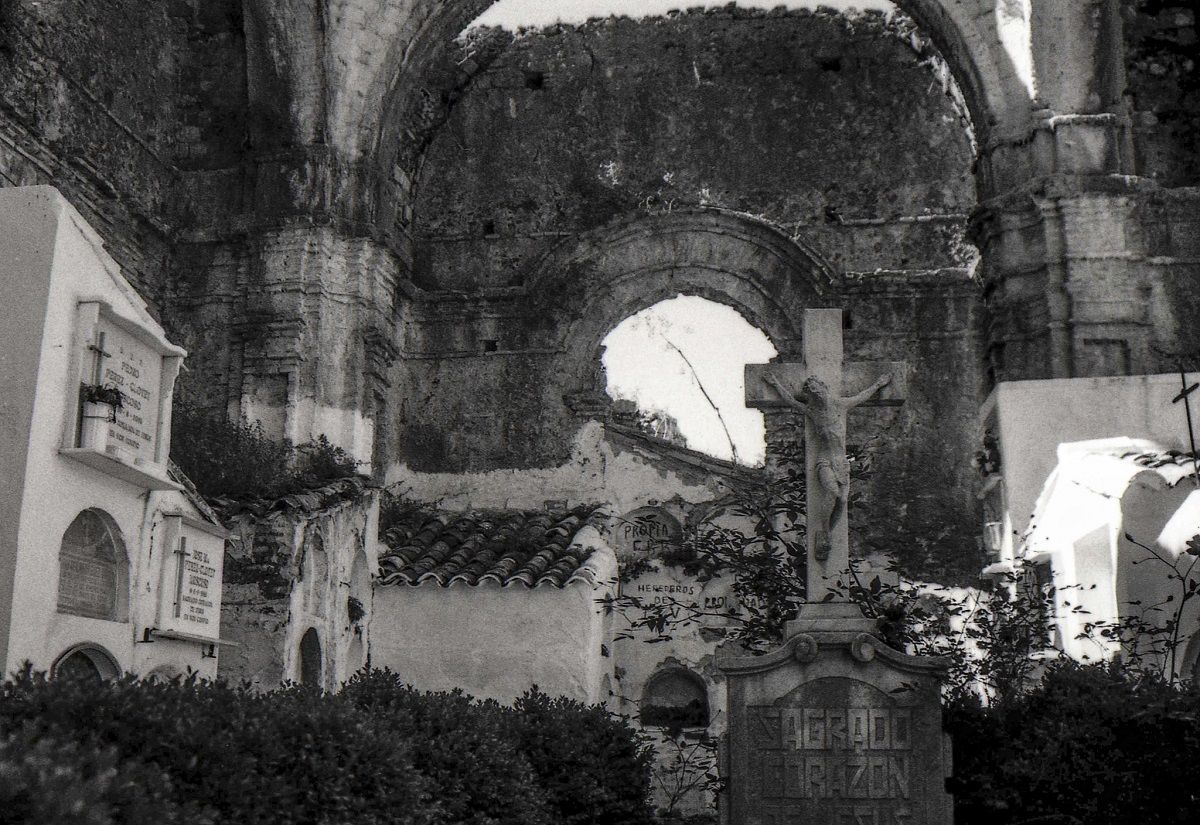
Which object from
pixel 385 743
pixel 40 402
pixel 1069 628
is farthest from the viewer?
pixel 1069 628

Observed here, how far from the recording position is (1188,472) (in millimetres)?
8062

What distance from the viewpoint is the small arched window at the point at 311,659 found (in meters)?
10.2

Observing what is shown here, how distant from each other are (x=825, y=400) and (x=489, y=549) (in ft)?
17.9

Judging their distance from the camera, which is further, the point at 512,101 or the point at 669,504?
the point at 512,101

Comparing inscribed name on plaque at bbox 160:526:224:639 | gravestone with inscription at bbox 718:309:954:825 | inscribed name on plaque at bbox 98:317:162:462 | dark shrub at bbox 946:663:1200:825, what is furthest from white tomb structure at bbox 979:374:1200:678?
inscribed name on plaque at bbox 98:317:162:462

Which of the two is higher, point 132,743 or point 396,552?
point 396,552

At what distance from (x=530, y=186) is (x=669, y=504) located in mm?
4166

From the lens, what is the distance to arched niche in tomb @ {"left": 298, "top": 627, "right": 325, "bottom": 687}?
33.7ft

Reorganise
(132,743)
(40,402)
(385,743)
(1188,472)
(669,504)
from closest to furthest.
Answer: (132,743) → (385,743) → (40,402) → (1188,472) → (669,504)

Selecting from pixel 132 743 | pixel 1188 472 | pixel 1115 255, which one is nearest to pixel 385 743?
pixel 132 743

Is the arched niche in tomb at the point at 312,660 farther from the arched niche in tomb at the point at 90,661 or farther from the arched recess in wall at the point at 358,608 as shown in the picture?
the arched niche in tomb at the point at 90,661

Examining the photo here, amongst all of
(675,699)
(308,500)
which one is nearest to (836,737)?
(308,500)

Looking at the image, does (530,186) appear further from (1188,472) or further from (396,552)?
(1188,472)

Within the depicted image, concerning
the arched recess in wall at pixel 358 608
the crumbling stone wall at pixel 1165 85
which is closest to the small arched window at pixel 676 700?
the arched recess in wall at pixel 358 608
